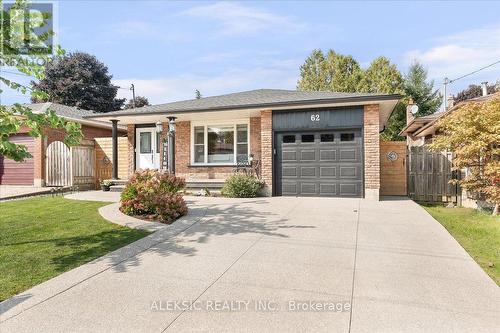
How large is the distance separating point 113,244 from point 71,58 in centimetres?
3590

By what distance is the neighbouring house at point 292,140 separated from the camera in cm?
1067

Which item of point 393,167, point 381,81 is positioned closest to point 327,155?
point 393,167

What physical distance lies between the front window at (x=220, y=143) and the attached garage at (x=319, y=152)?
7.26ft

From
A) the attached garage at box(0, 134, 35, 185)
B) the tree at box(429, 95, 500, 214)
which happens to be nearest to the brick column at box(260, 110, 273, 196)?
the tree at box(429, 95, 500, 214)

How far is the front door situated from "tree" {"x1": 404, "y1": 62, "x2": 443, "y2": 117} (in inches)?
923

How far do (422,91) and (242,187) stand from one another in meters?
24.7

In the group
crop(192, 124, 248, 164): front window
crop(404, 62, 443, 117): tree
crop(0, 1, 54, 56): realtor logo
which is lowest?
crop(192, 124, 248, 164): front window

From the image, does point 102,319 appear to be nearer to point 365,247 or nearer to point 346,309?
point 346,309

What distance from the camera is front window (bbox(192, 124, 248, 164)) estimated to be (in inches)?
532

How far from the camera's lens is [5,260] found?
456cm

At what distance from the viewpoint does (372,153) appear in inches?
418

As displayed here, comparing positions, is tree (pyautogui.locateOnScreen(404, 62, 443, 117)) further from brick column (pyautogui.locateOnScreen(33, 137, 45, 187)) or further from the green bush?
brick column (pyautogui.locateOnScreen(33, 137, 45, 187))

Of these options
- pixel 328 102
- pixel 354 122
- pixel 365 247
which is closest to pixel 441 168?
pixel 354 122

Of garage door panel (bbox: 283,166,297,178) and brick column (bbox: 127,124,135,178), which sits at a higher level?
brick column (bbox: 127,124,135,178)
